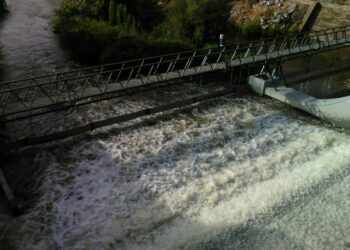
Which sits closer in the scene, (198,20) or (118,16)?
(198,20)

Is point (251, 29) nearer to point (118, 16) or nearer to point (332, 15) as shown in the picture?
point (332, 15)

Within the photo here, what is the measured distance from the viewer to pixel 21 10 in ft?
100.0

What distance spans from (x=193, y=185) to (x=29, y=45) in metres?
16.0

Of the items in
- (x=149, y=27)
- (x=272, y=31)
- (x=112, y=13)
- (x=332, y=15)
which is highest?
(x=112, y=13)

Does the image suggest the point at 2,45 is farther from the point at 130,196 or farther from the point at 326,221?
the point at 326,221

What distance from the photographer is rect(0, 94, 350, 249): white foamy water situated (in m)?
7.90

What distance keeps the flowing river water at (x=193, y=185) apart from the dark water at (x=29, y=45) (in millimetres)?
6438

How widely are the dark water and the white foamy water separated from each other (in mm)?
8301

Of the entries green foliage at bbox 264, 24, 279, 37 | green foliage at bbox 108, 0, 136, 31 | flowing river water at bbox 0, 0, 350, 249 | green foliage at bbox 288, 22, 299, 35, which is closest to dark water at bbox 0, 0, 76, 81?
green foliage at bbox 108, 0, 136, 31

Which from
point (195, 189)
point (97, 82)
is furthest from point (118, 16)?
point (195, 189)

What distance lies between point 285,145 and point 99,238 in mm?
5942

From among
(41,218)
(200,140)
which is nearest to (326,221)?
(200,140)

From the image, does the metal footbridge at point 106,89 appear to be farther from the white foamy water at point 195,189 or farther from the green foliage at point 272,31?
the green foliage at point 272,31

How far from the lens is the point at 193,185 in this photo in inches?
365
